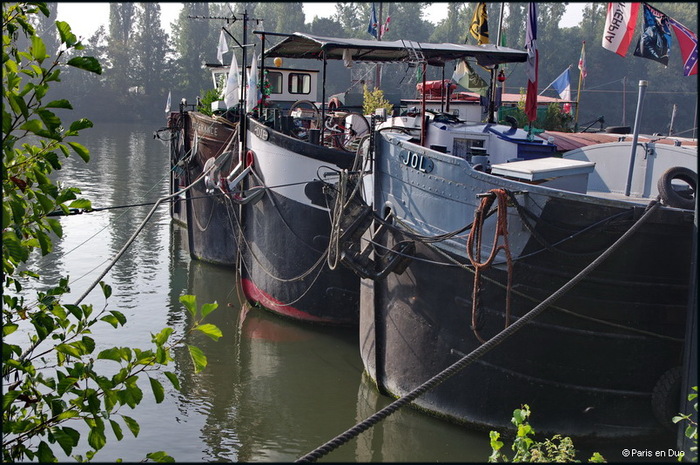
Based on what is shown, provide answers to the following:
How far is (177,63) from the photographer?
63344mm

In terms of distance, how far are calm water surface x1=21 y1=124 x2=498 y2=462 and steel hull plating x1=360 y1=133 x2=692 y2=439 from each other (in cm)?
70

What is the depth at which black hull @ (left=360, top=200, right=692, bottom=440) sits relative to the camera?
6.96 meters

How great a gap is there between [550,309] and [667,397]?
134cm

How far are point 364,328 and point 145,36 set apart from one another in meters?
57.9

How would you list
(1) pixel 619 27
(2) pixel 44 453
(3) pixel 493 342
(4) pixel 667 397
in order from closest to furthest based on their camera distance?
(2) pixel 44 453 → (3) pixel 493 342 → (4) pixel 667 397 → (1) pixel 619 27

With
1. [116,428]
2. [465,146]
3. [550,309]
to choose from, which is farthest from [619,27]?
[116,428]

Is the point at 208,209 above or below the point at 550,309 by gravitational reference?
below

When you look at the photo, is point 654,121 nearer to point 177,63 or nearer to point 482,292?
point 177,63

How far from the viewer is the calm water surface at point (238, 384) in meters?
8.07

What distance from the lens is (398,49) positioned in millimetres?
10898

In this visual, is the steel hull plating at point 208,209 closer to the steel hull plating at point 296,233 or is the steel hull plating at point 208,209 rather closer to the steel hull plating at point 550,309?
the steel hull plating at point 296,233

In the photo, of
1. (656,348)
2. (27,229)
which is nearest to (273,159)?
(656,348)

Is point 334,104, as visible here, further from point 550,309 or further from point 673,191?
point 673,191

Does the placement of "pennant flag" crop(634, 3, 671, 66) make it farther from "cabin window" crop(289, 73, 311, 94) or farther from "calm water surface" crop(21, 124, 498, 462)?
"cabin window" crop(289, 73, 311, 94)
